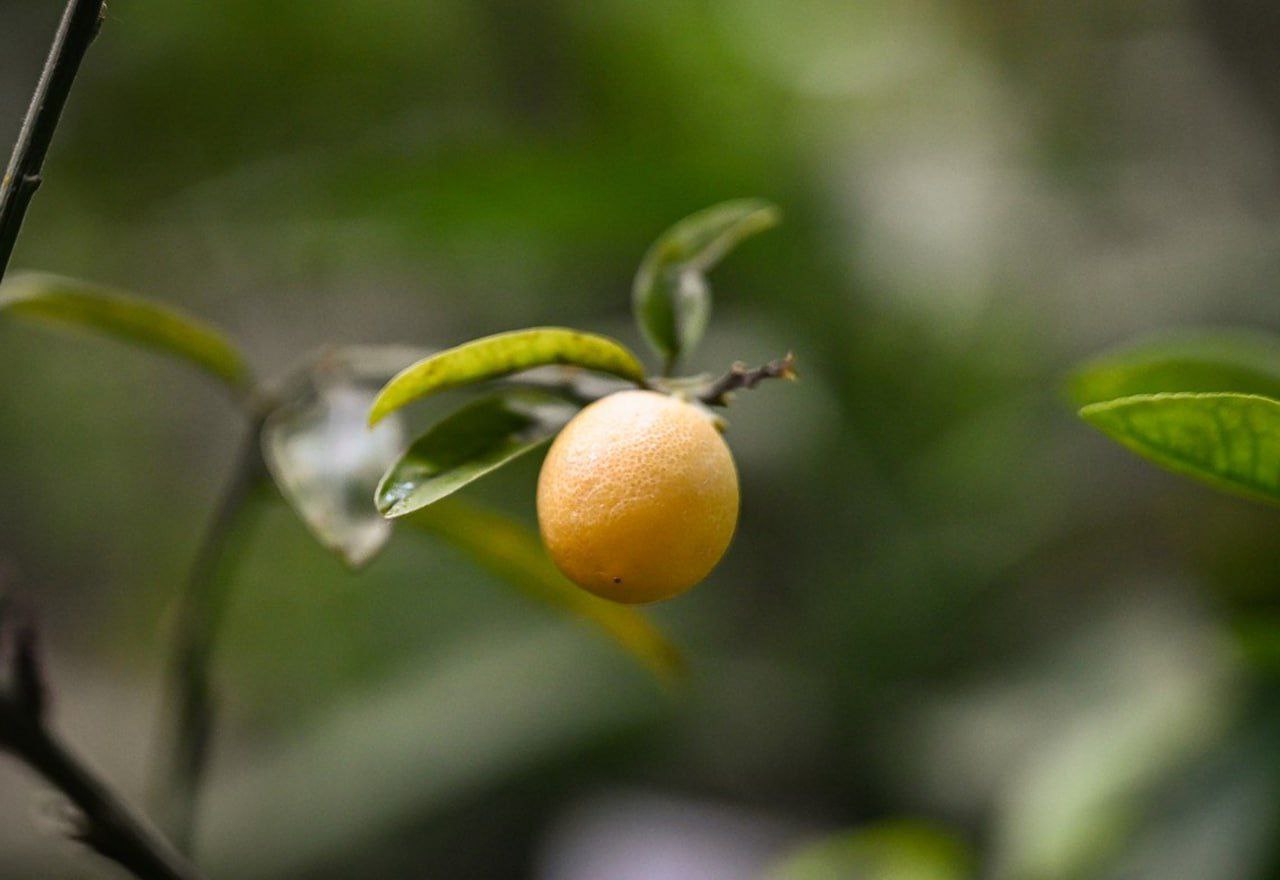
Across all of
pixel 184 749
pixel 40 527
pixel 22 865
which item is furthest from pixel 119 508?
pixel 184 749

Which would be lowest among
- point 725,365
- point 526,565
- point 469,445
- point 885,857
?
point 885,857

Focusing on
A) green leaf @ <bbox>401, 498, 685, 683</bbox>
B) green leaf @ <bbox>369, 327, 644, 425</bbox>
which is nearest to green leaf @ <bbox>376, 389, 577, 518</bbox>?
green leaf @ <bbox>369, 327, 644, 425</bbox>

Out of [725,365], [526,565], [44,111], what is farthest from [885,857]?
[44,111]

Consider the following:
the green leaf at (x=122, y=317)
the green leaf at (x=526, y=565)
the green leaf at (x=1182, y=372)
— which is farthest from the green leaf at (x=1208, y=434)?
the green leaf at (x=122, y=317)

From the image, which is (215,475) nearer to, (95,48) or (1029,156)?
(95,48)

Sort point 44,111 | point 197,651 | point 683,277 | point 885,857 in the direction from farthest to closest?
1. point 885,857
2. point 197,651
3. point 683,277
4. point 44,111

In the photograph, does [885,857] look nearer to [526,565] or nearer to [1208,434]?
[526,565]
